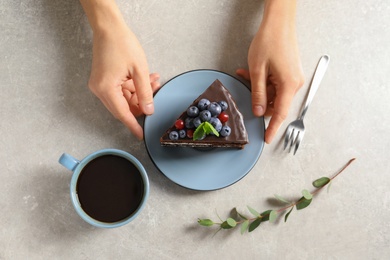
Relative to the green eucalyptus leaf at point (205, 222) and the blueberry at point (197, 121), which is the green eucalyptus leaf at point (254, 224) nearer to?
the green eucalyptus leaf at point (205, 222)

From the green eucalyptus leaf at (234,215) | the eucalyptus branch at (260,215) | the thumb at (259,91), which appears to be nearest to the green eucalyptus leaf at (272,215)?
the eucalyptus branch at (260,215)

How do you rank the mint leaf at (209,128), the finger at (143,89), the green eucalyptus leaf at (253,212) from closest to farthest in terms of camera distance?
1. the mint leaf at (209,128)
2. the finger at (143,89)
3. the green eucalyptus leaf at (253,212)

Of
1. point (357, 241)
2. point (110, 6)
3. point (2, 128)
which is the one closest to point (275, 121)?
point (357, 241)

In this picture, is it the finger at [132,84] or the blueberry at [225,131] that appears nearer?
the blueberry at [225,131]

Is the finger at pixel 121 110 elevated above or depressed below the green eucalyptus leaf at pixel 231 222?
above

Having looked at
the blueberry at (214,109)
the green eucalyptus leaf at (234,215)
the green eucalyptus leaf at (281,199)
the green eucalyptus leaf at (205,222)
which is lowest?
the green eucalyptus leaf at (205,222)

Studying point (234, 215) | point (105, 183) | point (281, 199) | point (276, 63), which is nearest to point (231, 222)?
point (234, 215)

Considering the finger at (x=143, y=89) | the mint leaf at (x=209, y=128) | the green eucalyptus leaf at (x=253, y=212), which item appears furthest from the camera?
the green eucalyptus leaf at (x=253, y=212)

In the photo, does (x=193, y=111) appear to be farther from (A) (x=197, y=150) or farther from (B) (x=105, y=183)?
(B) (x=105, y=183)
